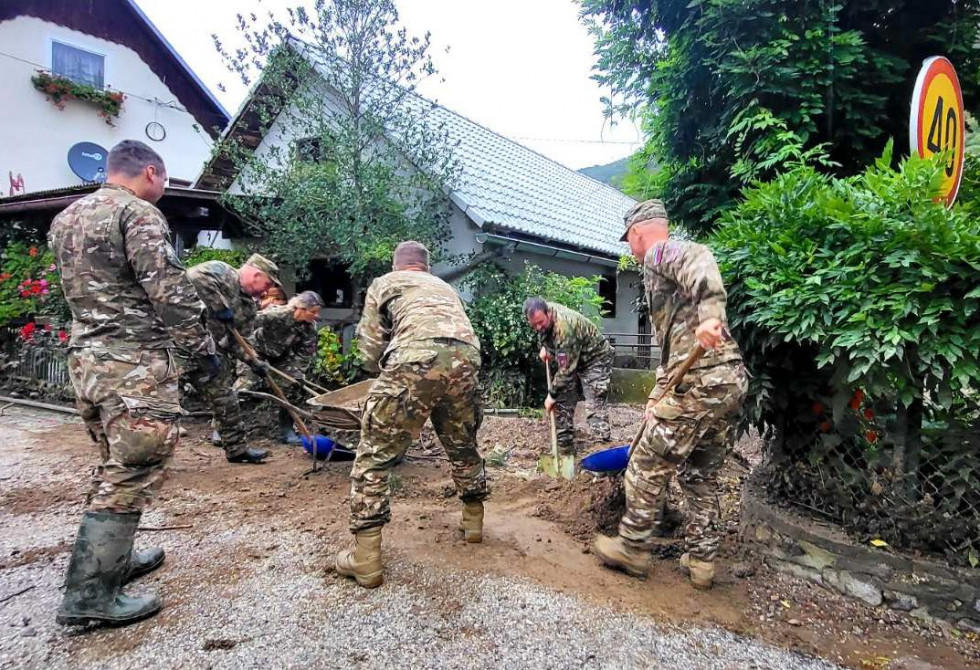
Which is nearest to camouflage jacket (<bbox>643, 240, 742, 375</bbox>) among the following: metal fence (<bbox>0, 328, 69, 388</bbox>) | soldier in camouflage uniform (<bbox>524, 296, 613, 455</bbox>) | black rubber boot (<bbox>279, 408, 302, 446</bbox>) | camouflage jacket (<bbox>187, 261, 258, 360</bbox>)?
soldier in camouflage uniform (<bbox>524, 296, 613, 455</bbox>)

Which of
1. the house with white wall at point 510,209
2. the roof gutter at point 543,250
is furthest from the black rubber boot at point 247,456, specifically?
the roof gutter at point 543,250

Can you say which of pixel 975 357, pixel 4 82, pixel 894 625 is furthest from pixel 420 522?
pixel 4 82

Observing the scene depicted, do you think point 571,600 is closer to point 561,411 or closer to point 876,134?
point 561,411

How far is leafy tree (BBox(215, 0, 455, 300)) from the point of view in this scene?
25.0 ft

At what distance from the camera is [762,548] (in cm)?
316

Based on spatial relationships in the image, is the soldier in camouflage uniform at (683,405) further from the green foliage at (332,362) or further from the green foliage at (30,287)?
the green foliage at (30,287)

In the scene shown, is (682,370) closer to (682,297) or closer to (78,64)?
(682,297)

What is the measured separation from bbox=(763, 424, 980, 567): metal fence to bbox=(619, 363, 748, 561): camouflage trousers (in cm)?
54

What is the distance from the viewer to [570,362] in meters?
5.29

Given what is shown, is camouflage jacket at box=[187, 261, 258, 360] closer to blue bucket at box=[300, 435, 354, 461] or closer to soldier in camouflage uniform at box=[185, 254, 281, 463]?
→ soldier in camouflage uniform at box=[185, 254, 281, 463]

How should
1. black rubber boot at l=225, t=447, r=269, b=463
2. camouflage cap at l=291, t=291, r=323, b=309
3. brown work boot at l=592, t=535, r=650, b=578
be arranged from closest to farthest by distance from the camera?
brown work boot at l=592, t=535, r=650, b=578, black rubber boot at l=225, t=447, r=269, b=463, camouflage cap at l=291, t=291, r=323, b=309

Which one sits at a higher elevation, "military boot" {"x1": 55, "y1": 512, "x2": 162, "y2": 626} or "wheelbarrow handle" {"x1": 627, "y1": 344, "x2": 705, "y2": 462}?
"wheelbarrow handle" {"x1": 627, "y1": 344, "x2": 705, "y2": 462}

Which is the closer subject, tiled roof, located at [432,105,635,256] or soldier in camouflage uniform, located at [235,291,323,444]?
soldier in camouflage uniform, located at [235,291,323,444]

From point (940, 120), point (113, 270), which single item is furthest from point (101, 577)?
point (940, 120)
